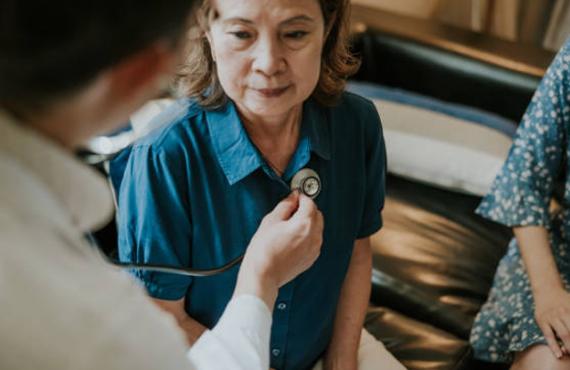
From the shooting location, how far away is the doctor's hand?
89cm

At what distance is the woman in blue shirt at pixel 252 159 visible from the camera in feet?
3.42

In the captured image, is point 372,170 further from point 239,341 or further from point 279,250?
point 239,341

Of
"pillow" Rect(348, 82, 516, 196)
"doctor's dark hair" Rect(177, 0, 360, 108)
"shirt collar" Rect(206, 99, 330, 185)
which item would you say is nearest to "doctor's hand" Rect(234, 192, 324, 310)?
"shirt collar" Rect(206, 99, 330, 185)

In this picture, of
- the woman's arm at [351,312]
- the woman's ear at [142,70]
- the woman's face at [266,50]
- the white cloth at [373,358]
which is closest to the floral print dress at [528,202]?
the white cloth at [373,358]

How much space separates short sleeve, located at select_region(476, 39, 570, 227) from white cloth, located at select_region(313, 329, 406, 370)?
373 mm

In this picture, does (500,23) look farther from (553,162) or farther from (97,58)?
(97,58)

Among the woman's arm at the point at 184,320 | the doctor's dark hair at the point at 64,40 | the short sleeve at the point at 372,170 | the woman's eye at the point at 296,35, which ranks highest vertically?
the doctor's dark hair at the point at 64,40

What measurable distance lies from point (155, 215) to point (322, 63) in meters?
0.39

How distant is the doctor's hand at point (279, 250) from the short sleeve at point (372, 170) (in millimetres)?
285

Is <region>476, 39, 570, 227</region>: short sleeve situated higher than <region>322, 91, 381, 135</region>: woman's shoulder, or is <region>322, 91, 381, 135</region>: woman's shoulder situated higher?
<region>322, 91, 381, 135</region>: woman's shoulder

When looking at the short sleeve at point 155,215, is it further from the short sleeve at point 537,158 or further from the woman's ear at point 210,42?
the short sleeve at point 537,158

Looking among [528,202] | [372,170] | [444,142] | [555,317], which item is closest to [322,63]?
[372,170]

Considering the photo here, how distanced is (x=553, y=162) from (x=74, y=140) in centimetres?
115

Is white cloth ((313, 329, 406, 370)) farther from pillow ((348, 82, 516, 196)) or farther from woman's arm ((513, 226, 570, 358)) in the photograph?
pillow ((348, 82, 516, 196))
